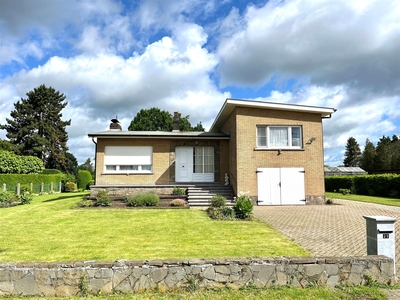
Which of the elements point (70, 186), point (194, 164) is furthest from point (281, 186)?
point (70, 186)

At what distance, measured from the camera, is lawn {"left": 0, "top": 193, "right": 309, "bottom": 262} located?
5727 millimetres

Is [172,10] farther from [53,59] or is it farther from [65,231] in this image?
[53,59]

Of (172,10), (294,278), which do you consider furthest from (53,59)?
(294,278)

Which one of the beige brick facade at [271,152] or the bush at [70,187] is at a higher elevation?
the beige brick facade at [271,152]

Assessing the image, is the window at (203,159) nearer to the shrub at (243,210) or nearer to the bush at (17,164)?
the shrub at (243,210)

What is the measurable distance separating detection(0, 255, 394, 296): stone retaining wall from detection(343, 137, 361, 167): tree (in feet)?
204

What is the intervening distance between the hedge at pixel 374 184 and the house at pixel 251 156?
9.88m

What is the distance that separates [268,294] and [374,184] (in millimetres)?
22640

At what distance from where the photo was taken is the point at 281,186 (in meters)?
14.4

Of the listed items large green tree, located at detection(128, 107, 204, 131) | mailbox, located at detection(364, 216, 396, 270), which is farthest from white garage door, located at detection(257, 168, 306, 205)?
large green tree, located at detection(128, 107, 204, 131)

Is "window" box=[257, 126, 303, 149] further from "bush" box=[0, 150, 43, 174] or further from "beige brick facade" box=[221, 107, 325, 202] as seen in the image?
"bush" box=[0, 150, 43, 174]

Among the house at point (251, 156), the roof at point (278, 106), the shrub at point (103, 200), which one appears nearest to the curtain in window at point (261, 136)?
the house at point (251, 156)

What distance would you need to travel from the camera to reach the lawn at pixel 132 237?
18.8 ft

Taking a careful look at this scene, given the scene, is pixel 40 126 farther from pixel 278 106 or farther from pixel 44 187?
pixel 278 106
